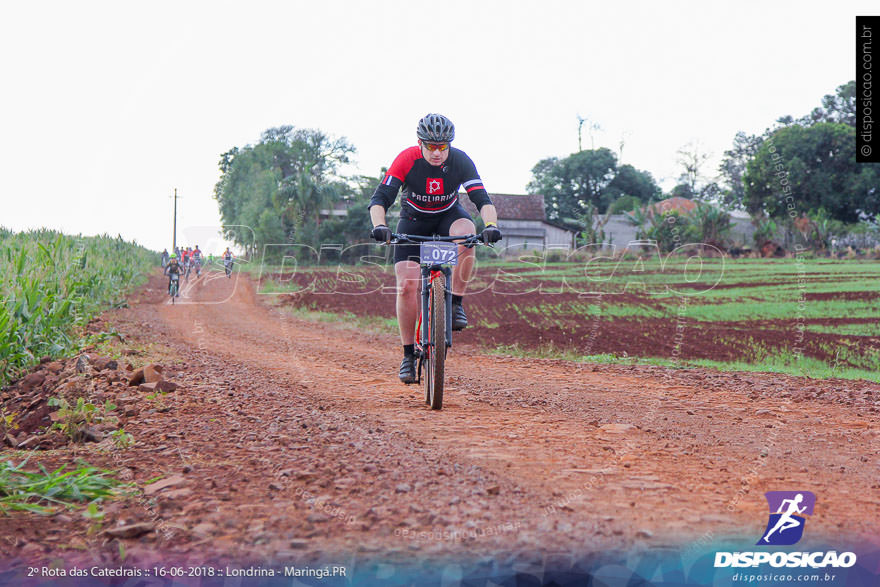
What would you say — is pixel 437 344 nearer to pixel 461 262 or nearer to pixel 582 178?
pixel 461 262

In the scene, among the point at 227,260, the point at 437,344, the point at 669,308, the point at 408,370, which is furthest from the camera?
the point at 227,260

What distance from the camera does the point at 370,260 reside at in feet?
137

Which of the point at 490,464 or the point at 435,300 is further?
the point at 435,300

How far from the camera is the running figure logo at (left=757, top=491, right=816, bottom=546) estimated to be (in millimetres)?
2426

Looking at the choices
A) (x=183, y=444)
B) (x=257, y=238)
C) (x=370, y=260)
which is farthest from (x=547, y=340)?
(x=370, y=260)

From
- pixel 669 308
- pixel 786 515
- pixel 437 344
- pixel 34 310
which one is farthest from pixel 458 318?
pixel 669 308

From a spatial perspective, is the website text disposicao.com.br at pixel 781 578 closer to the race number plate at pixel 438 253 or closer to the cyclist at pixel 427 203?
the race number plate at pixel 438 253

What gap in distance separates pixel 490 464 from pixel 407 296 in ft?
8.56

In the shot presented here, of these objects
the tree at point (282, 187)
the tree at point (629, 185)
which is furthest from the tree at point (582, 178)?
the tree at point (282, 187)

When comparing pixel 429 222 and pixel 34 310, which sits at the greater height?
pixel 429 222

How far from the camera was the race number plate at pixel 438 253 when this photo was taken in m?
5.40

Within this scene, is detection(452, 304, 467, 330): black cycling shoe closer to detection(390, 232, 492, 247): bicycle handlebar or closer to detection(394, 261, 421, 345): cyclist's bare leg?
detection(394, 261, 421, 345): cyclist's bare leg

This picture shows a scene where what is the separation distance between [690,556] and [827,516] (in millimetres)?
867

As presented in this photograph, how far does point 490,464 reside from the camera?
3.47 meters
